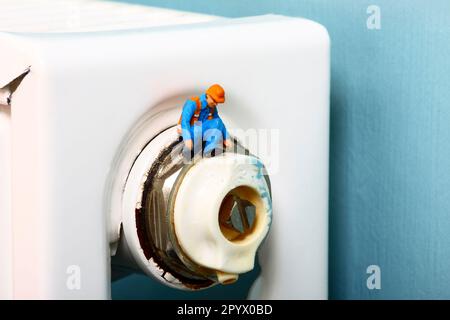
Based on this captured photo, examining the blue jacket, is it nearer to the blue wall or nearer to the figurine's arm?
the figurine's arm

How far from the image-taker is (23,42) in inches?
16.2

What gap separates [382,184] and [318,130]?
0.06 metres

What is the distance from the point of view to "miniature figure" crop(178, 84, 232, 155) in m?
0.44

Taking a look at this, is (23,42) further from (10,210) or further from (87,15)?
(87,15)

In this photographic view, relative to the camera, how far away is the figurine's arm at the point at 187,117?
0.44 metres

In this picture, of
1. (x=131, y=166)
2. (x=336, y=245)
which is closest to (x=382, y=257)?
(x=336, y=245)

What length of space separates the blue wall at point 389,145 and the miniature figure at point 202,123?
12 cm

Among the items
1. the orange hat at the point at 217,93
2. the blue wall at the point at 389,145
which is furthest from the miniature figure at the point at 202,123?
the blue wall at the point at 389,145

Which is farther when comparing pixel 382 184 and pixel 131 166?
pixel 382 184

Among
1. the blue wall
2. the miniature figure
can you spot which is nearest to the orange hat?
the miniature figure

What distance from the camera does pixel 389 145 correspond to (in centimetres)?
54

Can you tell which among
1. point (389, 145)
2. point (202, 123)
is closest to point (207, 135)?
point (202, 123)

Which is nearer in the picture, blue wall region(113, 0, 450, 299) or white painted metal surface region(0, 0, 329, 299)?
white painted metal surface region(0, 0, 329, 299)

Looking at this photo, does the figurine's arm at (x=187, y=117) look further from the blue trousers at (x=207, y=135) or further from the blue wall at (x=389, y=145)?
the blue wall at (x=389, y=145)
